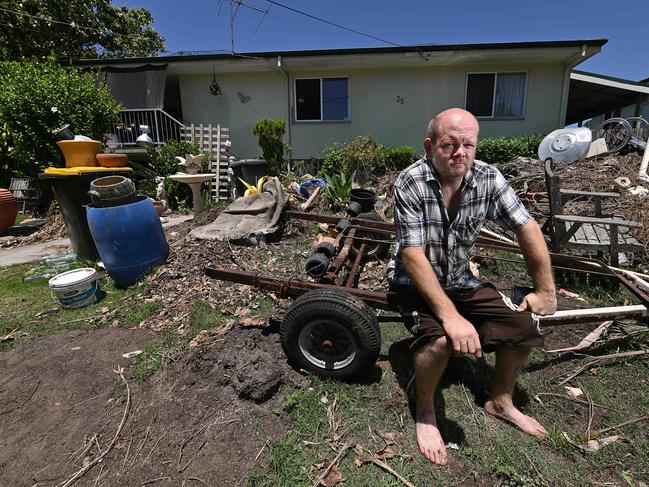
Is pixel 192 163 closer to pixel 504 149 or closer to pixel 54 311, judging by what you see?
pixel 54 311

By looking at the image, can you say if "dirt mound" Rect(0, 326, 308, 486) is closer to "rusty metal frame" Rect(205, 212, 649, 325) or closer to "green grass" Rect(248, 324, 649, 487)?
"green grass" Rect(248, 324, 649, 487)

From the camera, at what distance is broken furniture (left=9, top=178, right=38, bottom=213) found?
9781mm

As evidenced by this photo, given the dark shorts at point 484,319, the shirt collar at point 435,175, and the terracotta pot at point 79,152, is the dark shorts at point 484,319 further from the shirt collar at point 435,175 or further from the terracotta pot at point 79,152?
the terracotta pot at point 79,152

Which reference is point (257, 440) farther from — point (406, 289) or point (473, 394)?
point (473, 394)

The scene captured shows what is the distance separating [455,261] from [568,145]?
8548mm

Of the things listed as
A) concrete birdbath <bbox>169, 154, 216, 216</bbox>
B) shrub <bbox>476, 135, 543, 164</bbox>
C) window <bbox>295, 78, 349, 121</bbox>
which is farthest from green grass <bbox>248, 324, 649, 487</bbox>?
window <bbox>295, 78, 349, 121</bbox>

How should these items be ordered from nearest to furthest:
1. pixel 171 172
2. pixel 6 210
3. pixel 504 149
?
pixel 6 210 → pixel 171 172 → pixel 504 149

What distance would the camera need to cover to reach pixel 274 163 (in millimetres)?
9789

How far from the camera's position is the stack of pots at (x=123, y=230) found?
3.72 metres

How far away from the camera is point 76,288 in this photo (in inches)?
138

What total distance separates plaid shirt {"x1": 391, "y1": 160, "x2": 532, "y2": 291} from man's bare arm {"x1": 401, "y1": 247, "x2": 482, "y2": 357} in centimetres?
9

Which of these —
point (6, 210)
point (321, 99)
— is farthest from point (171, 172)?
point (321, 99)

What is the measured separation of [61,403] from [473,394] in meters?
2.81

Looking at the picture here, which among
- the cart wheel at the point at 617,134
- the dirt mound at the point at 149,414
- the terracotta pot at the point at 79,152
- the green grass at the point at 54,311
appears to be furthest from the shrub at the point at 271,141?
the cart wheel at the point at 617,134
